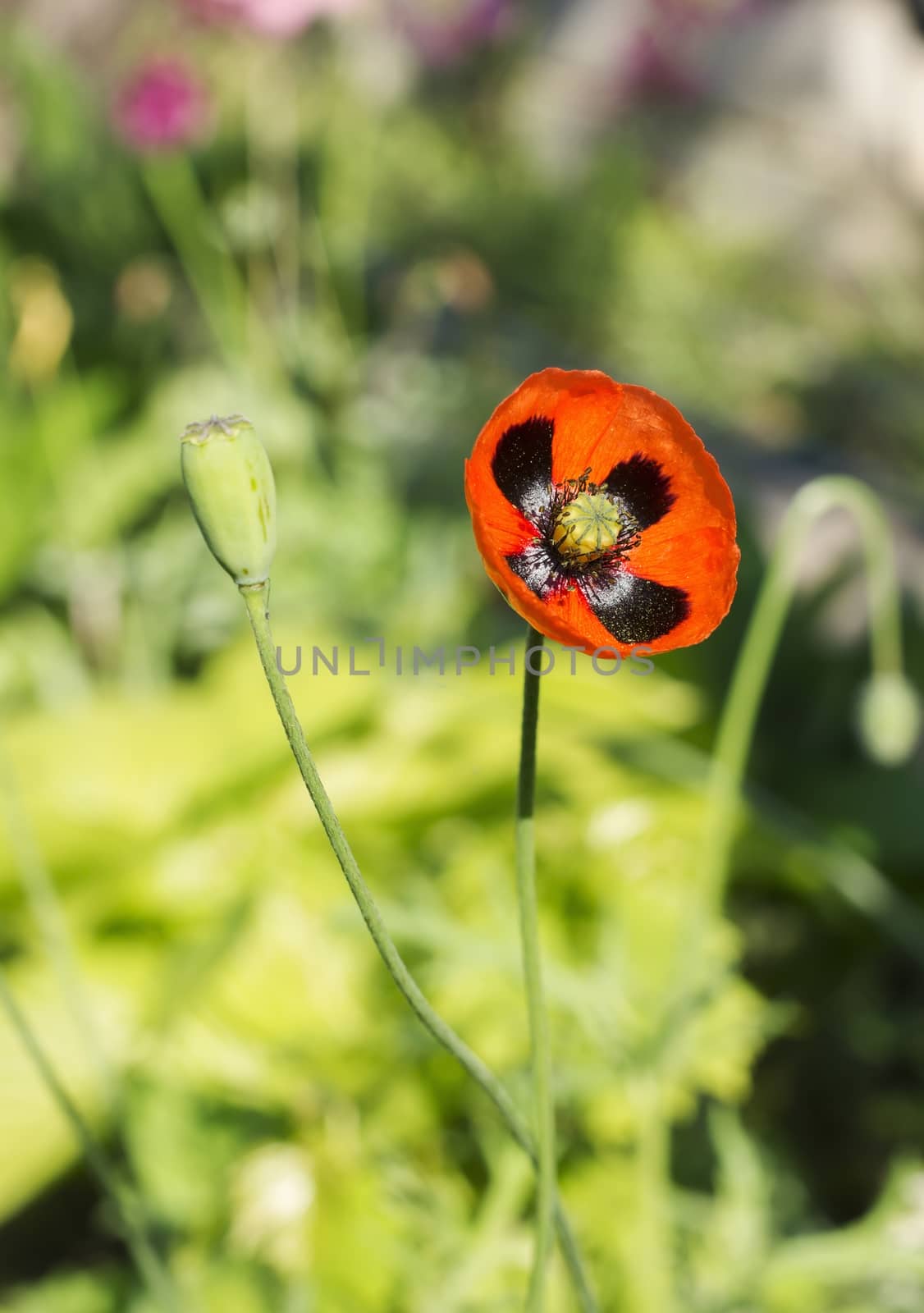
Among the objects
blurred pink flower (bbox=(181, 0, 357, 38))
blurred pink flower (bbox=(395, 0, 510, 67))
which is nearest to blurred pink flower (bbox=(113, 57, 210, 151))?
blurred pink flower (bbox=(181, 0, 357, 38))

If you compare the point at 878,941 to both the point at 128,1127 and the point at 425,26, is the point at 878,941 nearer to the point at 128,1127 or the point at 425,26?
the point at 128,1127

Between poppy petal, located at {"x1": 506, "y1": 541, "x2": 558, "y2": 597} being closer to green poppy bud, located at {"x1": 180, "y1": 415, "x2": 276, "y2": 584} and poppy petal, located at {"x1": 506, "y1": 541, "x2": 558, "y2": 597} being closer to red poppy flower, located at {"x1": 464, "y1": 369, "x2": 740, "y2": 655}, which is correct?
red poppy flower, located at {"x1": 464, "y1": 369, "x2": 740, "y2": 655}

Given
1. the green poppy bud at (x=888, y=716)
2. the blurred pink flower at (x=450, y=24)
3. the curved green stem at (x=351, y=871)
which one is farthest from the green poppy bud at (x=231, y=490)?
the blurred pink flower at (x=450, y=24)

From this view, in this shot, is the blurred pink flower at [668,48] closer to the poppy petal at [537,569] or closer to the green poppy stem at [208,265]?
the green poppy stem at [208,265]

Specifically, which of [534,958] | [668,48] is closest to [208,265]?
[534,958]

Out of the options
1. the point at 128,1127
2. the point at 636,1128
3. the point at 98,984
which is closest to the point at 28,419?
the point at 98,984
